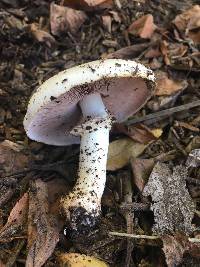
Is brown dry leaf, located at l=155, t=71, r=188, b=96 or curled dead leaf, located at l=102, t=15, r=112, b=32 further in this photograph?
curled dead leaf, located at l=102, t=15, r=112, b=32

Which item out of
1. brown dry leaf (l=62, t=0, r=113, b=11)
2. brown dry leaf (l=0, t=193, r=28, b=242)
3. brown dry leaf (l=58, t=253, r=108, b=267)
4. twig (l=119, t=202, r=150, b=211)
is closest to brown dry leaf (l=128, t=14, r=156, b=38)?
brown dry leaf (l=62, t=0, r=113, b=11)

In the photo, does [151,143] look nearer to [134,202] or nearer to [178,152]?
[178,152]

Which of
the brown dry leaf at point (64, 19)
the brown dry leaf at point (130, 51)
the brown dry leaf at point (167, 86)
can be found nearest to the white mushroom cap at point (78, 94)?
the brown dry leaf at point (167, 86)

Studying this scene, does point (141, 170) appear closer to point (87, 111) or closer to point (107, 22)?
point (87, 111)

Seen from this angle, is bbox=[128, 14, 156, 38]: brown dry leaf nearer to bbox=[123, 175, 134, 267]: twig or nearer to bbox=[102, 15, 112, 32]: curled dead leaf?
bbox=[102, 15, 112, 32]: curled dead leaf

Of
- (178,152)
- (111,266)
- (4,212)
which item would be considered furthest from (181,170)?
(4,212)

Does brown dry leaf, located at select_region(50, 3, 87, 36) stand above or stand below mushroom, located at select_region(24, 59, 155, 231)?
above
